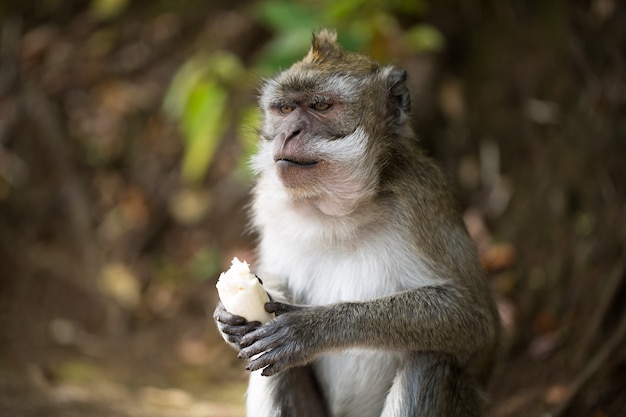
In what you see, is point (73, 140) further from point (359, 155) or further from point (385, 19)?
point (359, 155)

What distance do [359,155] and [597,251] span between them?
10.6 ft

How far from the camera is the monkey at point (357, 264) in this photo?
4617mm

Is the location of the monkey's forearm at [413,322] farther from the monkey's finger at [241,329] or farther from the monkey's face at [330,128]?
the monkey's face at [330,128]

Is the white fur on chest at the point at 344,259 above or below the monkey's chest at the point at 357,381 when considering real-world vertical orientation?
above

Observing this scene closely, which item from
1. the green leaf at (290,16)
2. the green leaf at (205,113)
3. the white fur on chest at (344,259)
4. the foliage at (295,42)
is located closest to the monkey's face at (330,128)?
the white fur on chest at (344,259)

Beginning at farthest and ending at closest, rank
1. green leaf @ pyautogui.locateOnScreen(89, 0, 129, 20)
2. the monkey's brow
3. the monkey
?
green leaf @ pyautogui.locateOnScreen(89, 0, 129, 20), the monkey's brow, the monkey

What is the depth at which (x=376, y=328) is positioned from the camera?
4.60 meters

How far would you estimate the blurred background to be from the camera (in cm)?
705

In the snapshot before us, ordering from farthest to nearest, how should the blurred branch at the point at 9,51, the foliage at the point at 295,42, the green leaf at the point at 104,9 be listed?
1. the green leaf at the point at 104,9
2. the blurred branch at the point at 9,51
3. the foliage at the point at 295,42

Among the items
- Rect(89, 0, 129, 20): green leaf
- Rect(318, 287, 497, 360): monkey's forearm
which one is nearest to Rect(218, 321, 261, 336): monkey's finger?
Rect(318, 287, 497, 360): monkey's forearm

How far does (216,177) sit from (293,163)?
573cm

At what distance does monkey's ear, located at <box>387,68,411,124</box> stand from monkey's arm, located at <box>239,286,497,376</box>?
1121mm

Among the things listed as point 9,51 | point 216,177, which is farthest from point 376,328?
point 9,51

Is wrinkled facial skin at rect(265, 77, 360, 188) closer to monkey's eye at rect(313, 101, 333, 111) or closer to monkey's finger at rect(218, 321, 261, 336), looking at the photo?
monkey's eye at rect(313, 101, 333, 111)
